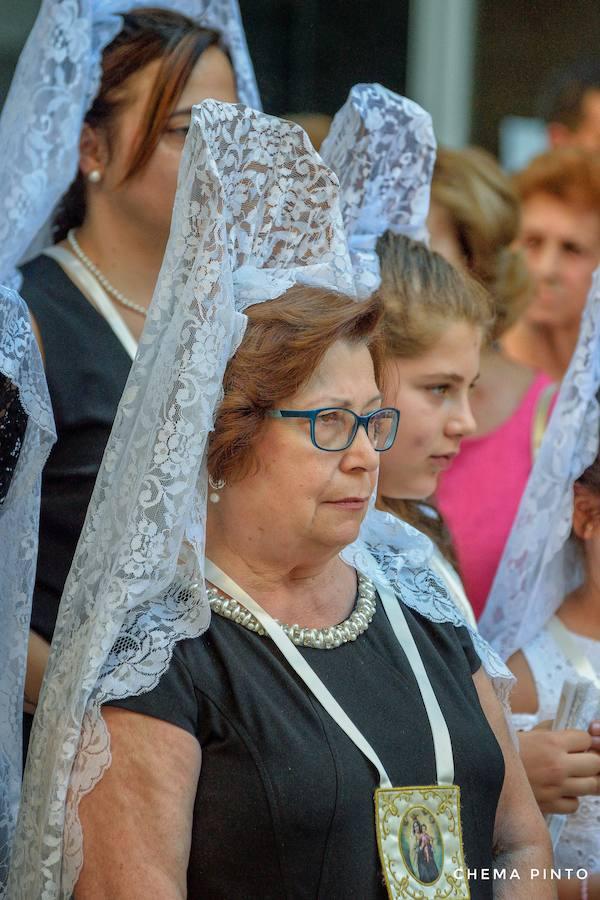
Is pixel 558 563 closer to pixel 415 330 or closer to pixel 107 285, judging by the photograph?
pixel 415 330

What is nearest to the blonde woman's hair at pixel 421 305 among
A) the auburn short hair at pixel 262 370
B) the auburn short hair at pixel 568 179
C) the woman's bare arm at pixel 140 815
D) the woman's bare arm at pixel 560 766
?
the woman's bare arm at pixel 560 766

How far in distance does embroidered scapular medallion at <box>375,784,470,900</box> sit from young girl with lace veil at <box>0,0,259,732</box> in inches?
37.0

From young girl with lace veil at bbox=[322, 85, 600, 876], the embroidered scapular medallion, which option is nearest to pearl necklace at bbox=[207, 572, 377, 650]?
the embroidered scapular medallion

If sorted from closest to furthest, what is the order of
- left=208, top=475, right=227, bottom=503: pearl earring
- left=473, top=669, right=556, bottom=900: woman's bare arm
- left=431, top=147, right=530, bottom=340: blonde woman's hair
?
left=208, top=475, right=227, bottom=503: pearl earring
left=473, top=669, right=556, bottom=900: woman's bare arm
left=431, top=147, right=530, bottom=340: blonde woman's hair

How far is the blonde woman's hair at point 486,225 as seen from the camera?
3699 mm

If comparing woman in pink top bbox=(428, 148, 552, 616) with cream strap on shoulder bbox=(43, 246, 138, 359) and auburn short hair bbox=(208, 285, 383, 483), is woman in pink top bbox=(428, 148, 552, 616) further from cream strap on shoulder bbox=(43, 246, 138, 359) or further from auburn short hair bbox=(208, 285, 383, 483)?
auburn short hair bbox=(208, 285, 383, 483)

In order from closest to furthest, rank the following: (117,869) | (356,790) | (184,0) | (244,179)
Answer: (117,869) → (356,790) → (244,179) → (184,0)

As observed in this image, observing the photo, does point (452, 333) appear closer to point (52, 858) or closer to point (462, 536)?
point (462, 536)

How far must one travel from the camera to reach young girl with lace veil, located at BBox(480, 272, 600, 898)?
9.95 feet

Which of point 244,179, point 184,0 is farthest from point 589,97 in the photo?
point 244,179

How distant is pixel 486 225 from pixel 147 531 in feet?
6.71

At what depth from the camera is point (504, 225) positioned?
12.4ft

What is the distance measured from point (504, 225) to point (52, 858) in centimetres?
245

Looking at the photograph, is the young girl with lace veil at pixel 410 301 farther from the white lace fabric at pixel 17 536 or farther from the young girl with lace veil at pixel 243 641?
the white lace fabric at pixel 17 536
